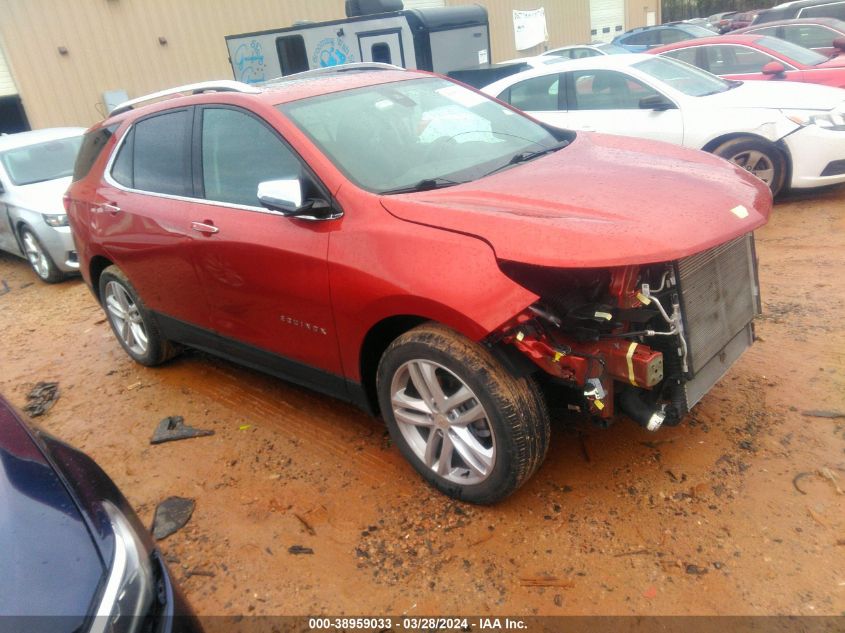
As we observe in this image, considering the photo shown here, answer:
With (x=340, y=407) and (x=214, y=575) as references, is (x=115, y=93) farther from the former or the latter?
(x=214, y=575)

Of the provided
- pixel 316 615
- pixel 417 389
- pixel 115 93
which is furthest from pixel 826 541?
pixel 115 93

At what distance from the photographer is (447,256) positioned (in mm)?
2486

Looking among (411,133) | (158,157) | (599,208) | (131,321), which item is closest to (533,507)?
(599,208)

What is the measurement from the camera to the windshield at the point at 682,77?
6754 mm

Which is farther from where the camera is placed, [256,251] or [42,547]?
[256,251]

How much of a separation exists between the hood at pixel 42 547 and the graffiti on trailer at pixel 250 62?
10.5m

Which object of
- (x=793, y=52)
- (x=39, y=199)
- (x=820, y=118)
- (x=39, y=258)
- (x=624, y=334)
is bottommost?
(x=39, y=258)

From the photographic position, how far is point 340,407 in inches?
148

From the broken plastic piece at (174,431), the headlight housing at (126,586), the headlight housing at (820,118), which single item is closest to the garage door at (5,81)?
the broken plastic piece at (174,431)

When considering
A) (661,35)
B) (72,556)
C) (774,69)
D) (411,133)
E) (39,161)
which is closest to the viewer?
(72,556)

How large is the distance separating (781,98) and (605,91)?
1.71 meters

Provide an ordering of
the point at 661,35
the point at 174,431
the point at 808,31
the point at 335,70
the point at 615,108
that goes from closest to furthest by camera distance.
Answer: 1. the point at 174,431
2. the point at 335,70
3. the point at 615,108
4. the point at 808,31
5. the point at 661,35

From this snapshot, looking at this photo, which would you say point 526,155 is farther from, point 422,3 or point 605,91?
point 422,3

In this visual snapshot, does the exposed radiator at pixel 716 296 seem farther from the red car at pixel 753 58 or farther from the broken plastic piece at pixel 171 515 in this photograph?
the red car at pixel 753 58
